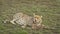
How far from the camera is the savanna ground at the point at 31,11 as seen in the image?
5.05 meters

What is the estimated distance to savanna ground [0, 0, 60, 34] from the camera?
Result: 505 centimetres

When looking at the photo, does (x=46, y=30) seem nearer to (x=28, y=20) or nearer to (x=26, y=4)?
(x=28, y=20)

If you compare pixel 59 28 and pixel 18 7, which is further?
pixel 18 7

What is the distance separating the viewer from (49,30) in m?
5.12

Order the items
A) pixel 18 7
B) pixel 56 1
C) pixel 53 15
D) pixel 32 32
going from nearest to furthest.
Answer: pixel 32 32
pixel 53 15
pixel 18 7
pixel 56 1

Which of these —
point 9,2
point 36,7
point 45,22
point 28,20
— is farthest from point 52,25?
point 9,2

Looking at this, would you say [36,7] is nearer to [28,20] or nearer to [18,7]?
[18,7]

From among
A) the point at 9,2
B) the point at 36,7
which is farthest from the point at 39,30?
the point at 9,2

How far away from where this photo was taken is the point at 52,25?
5.37 m

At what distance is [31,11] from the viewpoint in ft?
20.3

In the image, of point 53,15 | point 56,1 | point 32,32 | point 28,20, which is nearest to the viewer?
point 32,32

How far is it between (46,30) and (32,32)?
0.36 metres

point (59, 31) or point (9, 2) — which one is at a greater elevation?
point (9, 2)

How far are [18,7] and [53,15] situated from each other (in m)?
1.10
